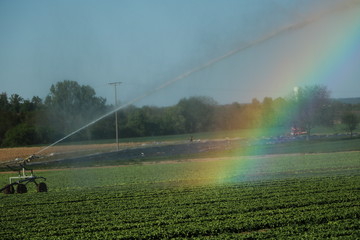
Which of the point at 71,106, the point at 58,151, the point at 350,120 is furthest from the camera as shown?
the point at 350,120

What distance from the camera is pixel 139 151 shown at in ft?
214

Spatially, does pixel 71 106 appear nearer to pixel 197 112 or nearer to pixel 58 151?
pixel 58 151

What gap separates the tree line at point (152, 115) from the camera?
69062mm

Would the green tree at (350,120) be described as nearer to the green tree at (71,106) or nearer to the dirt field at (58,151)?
the dirt field at (58,151)

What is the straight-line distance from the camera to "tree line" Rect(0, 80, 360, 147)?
69.1m

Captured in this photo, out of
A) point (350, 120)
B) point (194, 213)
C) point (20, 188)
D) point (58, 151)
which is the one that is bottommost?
point (194, 213)

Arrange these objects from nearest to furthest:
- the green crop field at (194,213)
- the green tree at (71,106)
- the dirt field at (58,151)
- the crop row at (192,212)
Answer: the green crop field at (194,213) < the crop row at (192,212) < the dirt field at (58,151) < the green tree at (71,106)

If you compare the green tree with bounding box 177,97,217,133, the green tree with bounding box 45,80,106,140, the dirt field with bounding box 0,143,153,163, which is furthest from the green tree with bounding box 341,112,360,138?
the green tree with bounding box 45,80,106,140

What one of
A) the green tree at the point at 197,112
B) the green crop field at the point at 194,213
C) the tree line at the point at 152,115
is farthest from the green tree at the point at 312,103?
the green crop field at the point at 194,213

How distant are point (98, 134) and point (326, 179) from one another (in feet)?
183

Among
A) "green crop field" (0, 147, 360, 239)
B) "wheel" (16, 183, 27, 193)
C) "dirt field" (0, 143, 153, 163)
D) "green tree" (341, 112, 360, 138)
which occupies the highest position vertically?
"green tree" (341, 112, 360, 138)

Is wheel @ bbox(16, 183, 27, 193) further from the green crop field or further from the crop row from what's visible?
the crop row

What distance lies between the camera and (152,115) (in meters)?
81.0

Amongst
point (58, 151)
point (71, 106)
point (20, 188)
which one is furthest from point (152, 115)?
point (20, 188)
